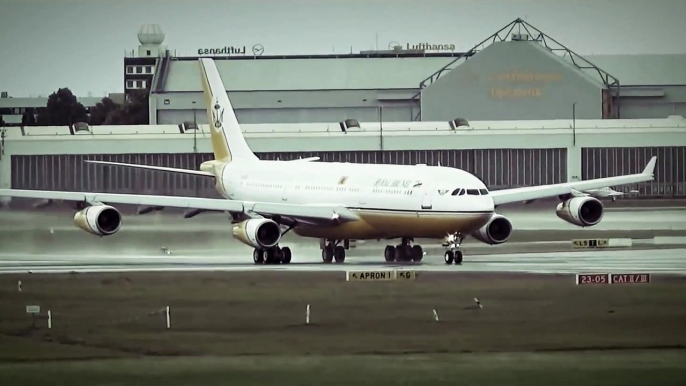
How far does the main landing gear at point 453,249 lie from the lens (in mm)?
60016

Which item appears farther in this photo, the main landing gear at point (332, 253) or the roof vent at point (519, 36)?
the roof vent at point (519, 36)

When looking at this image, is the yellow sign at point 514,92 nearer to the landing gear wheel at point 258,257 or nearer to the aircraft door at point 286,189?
the aircraft door at point 286,189

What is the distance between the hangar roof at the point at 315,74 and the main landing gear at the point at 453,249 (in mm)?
88962

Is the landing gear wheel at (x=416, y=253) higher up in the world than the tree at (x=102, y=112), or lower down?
lower down

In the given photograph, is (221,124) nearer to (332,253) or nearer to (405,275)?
(332,253)

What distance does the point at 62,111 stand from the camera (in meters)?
153

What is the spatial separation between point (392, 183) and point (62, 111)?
9462 centimetres

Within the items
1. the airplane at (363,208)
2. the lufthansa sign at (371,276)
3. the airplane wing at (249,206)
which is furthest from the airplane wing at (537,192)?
the lufthansa sign at (371,276)

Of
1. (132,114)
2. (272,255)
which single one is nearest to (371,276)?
(272,255)

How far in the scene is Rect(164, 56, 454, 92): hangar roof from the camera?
150500 millimetres

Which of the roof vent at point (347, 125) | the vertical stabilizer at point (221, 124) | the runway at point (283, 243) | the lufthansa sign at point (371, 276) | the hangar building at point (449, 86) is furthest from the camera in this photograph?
the hangar building at point (449, 86)

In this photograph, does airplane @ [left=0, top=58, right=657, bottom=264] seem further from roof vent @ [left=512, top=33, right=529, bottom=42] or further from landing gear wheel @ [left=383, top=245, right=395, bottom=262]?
roof vent @ [left=512, top=33, right=529, bottom=42]

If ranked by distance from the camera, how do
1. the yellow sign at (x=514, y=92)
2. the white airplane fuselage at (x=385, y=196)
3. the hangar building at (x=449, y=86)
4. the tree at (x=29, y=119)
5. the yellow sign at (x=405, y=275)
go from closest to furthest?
the yellow sign at (x=405, y=275) < the white airplane fuselage at (x=385, y=196) < the yellow sign at (x=514, y=92) < the hangar building at (x=449, y=86) < the tree at (x=29, y=119)

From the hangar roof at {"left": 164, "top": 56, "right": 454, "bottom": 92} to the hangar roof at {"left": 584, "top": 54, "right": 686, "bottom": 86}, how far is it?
15.0 meters
